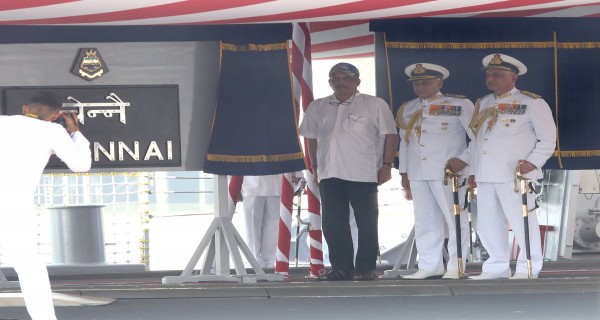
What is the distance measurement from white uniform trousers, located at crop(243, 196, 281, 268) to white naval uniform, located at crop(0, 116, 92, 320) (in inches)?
230

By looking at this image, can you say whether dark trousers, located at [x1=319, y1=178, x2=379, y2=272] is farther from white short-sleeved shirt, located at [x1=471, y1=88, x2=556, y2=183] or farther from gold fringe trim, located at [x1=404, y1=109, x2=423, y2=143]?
white short-sleeved shirt, located at [x1=471, y1=88, x2=556, y2=183]

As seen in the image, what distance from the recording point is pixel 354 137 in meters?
9.84

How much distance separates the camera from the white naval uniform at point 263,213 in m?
12.6

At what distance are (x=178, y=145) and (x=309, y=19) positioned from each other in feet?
4.11

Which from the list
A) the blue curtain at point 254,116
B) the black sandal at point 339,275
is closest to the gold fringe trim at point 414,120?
the blue curtain at point 254,116

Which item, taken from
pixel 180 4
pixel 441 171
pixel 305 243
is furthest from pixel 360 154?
pixel 305 243

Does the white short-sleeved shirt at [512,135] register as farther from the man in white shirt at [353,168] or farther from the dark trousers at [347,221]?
the dark trousers at [347,221]

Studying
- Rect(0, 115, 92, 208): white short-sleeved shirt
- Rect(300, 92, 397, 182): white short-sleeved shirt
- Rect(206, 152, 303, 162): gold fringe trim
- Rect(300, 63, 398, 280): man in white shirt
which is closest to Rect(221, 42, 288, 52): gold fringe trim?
Rect(300, 63, 398, 280): man in white shirt

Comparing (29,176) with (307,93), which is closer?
(29,176)

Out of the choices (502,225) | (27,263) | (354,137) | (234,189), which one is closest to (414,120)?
(354,137)

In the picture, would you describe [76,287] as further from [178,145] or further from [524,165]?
[524,165]

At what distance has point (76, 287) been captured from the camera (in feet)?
31.3

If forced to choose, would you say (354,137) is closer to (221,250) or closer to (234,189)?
(221,250)

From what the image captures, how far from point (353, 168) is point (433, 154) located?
558 mm
